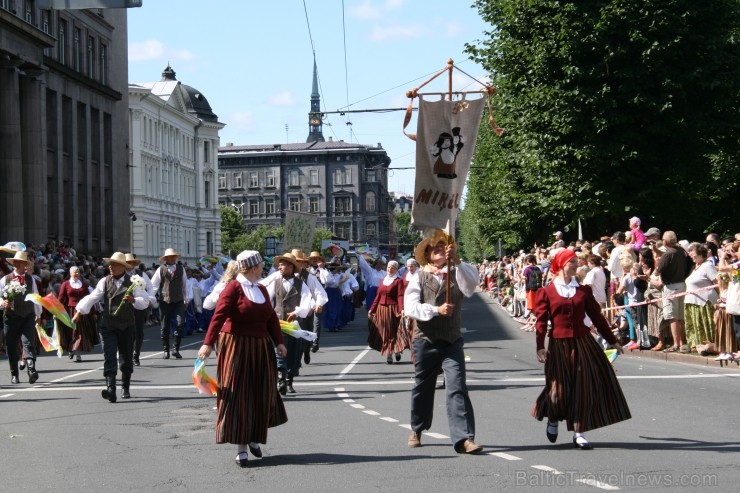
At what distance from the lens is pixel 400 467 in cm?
988

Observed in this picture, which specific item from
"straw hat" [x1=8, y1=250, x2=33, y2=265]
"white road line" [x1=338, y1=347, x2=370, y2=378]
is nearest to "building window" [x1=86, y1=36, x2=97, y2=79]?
"white road line" [x1=338, y1=347, x2=370, y2=378]

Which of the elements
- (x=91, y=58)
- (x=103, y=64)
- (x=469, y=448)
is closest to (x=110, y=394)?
(x=469, y=448)

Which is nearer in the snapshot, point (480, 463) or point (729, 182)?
point (480, 463)

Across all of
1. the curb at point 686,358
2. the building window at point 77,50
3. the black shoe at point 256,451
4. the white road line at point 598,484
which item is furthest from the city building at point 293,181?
the white road line at point 598,484

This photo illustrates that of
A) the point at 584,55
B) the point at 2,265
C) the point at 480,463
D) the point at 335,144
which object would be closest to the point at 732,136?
the point at 584,55

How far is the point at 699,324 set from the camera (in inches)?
832

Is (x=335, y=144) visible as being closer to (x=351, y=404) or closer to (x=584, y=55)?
(x=584, y=55)

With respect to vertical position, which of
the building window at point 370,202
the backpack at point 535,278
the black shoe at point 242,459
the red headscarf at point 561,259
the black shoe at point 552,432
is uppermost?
the building window at point 370,202

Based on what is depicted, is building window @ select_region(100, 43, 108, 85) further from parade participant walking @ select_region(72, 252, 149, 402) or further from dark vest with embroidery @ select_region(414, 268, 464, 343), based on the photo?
dark vest with embroidery @ select_region(414, 268, 464, 343)

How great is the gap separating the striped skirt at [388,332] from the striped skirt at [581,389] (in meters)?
10.7

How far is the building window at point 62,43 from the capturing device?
53656mm

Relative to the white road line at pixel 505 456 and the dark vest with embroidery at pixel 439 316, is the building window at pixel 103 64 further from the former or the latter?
the white road line at pixel 505 456

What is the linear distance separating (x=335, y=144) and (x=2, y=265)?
152 metres

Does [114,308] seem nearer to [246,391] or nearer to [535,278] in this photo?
[246,391]
